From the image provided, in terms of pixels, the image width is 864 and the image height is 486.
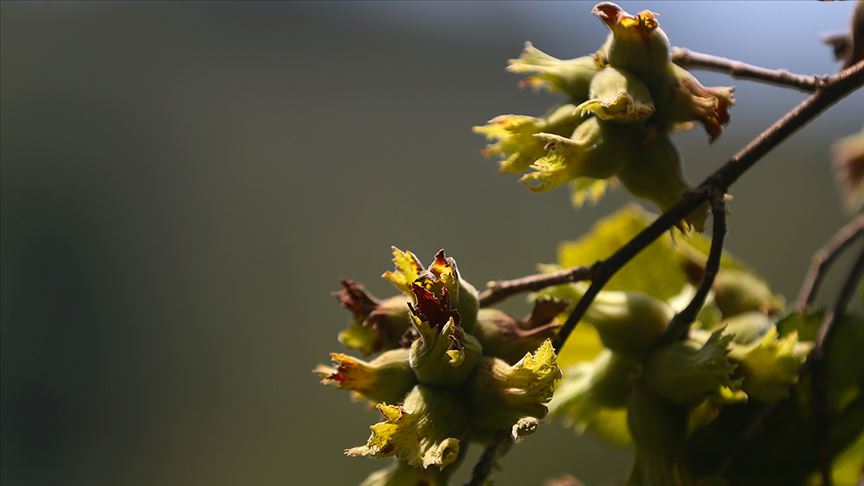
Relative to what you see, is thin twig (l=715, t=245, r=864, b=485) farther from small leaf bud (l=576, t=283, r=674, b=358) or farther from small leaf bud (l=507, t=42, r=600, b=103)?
small leaf bud (l=507, t=42, r=600, b=103)

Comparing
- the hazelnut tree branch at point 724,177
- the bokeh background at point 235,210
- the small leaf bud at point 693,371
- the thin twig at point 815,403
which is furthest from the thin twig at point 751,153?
the bokeh background at point 235,210

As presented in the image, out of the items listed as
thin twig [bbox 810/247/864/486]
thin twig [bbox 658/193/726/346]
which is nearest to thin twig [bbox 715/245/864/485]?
thin twig [bbox 810/247/864/486]

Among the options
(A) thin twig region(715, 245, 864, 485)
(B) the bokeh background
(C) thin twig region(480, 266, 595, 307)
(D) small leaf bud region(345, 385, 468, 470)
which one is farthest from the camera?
(B) the bokeh background

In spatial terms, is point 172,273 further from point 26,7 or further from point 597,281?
point 597,281

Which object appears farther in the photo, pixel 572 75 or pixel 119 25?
pixel 119 25

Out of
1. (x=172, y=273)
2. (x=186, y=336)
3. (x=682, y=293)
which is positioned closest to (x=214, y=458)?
(x=186, y=336)

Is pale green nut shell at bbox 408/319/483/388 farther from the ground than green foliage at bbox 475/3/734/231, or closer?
closer

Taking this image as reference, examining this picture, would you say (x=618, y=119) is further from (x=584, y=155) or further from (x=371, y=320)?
(x=371, y=320)

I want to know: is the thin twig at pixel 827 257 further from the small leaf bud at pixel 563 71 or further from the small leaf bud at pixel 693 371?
the small leaf bud at pixel 563 71
